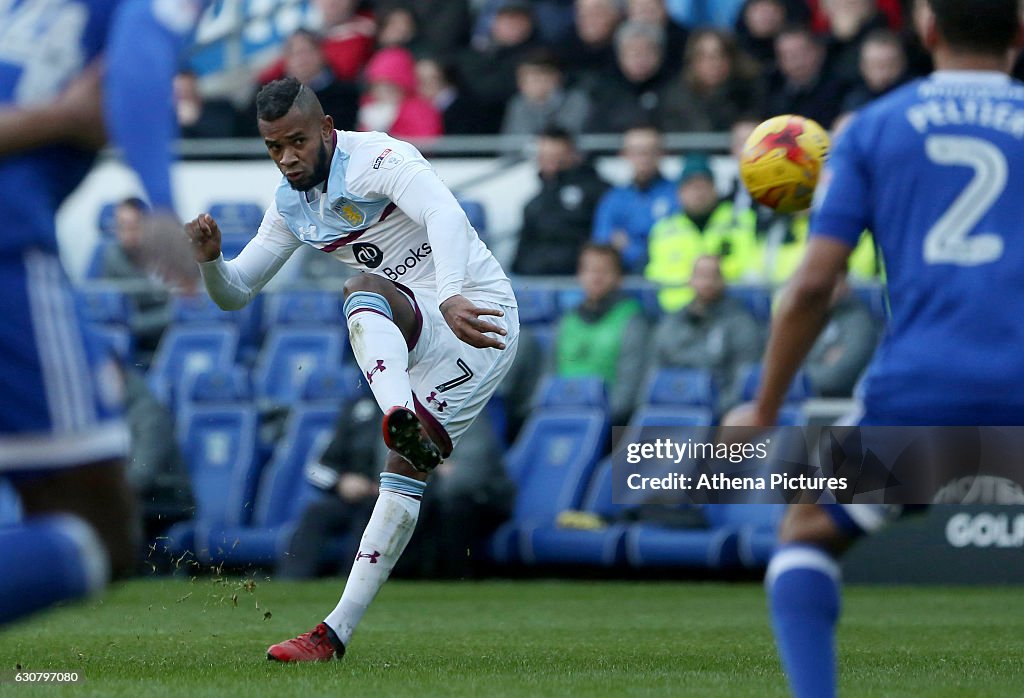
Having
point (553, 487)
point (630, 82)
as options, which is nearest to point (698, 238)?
point (553, 487)

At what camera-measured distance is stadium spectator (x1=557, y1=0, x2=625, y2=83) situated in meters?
15.8

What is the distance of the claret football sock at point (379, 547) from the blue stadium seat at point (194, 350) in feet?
23.9

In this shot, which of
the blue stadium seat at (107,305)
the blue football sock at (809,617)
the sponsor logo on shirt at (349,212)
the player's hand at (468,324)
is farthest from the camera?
the blue stadium seat at (107,305)

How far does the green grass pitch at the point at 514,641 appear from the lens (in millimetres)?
6539

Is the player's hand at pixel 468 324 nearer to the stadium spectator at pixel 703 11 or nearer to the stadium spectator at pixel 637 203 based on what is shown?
the stadium spectator at pixel 637 203

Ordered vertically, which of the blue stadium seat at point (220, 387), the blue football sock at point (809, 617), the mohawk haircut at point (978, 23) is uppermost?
the mohawk haircut at point (978, 23)

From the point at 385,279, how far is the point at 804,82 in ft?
24.0

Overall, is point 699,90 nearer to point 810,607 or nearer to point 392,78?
point 392,78

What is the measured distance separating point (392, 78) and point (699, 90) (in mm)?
3054

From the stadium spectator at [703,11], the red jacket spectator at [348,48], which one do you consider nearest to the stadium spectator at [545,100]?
the stadium spectator at [703,11]

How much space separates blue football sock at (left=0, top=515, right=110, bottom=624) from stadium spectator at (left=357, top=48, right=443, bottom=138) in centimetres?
1179

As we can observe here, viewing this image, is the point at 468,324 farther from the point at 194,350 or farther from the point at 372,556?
the point at 194,350

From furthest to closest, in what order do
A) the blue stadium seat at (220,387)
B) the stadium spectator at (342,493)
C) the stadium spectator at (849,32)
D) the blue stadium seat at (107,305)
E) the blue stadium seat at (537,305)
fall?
1. the blue stadium seat at (107,305)
2. the stadium spectator at (849,32)
3. the blue stadium seat at (220,387)
4. the blue stadium seat at (537,305)
5. the stadium spectator at (342,493)

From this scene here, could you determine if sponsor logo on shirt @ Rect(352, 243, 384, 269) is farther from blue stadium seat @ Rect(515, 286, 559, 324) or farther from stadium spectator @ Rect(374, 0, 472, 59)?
stadium spectator @ Rect(374, 0, 472, 59)
